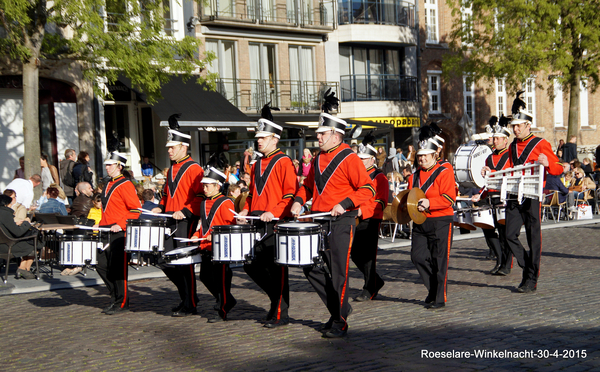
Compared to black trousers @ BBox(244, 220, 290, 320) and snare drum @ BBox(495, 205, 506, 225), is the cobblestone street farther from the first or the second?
snare drum @ BBox(495, 205, 506, 225)

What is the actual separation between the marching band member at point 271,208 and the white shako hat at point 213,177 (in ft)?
1.60

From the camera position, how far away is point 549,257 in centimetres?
1217

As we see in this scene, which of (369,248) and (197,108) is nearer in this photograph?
(369,248)

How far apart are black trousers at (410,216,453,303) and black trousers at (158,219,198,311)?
2.55 metres

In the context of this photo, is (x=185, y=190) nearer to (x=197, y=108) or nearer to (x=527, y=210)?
(x=527, y=210)

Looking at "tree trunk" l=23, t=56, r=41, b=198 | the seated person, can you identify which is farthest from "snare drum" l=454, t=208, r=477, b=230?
"tree trunk" l=23, t=56, r=41, b=198

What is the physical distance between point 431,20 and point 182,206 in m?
27.7

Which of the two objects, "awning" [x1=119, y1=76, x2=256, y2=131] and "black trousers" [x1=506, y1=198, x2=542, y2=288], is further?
"awning" [x1=119, y1=76, x2=256, y2=131]

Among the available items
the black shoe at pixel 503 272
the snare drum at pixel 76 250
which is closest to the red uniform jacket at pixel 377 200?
the black shoe at pixel 503 272

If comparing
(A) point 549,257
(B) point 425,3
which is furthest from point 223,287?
(B) point 425,3

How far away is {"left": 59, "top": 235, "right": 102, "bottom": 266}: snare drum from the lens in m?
8.43

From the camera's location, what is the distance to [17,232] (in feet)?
38.2

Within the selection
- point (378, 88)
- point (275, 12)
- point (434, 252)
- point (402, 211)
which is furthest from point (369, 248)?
point (378, 88)

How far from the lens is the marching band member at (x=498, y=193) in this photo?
9.84 metres
